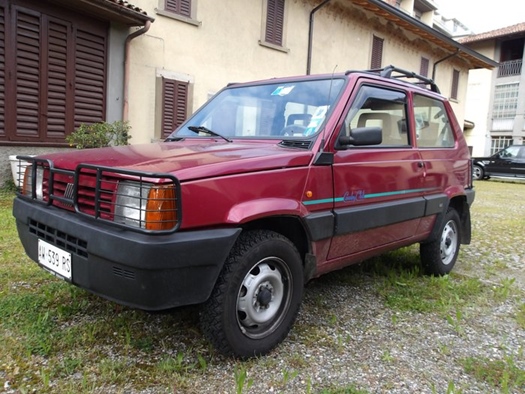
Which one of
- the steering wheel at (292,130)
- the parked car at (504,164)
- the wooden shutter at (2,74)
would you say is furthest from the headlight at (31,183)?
the parked car at (504,164)

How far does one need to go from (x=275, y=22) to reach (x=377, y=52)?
5.35m

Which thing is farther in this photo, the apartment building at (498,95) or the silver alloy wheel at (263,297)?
the apartment building at (498,95)

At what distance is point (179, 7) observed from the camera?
31.2 feet

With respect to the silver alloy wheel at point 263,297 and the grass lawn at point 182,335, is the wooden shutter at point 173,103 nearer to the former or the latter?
the grass lawn at point 182,335

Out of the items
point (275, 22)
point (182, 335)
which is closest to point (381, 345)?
point (182, 335)

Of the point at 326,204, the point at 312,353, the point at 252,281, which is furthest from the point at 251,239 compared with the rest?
the point at 312,353

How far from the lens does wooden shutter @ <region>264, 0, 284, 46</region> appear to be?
37.6 feet

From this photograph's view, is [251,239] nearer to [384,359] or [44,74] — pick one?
[384,359]

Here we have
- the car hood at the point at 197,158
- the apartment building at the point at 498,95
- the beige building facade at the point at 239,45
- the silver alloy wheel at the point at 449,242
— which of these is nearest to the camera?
the car hood at the point at 197,158

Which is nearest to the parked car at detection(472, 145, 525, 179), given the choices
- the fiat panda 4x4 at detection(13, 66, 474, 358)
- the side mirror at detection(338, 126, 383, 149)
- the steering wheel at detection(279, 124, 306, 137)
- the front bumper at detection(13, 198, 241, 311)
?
the fiat panda 4x4 at detection(13, 66, 474, 358)

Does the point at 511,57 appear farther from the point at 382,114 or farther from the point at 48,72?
the point at 382,114

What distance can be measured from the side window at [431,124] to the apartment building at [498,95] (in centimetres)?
2821

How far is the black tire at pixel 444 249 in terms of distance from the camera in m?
3.93

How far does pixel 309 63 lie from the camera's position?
12.7 metres
